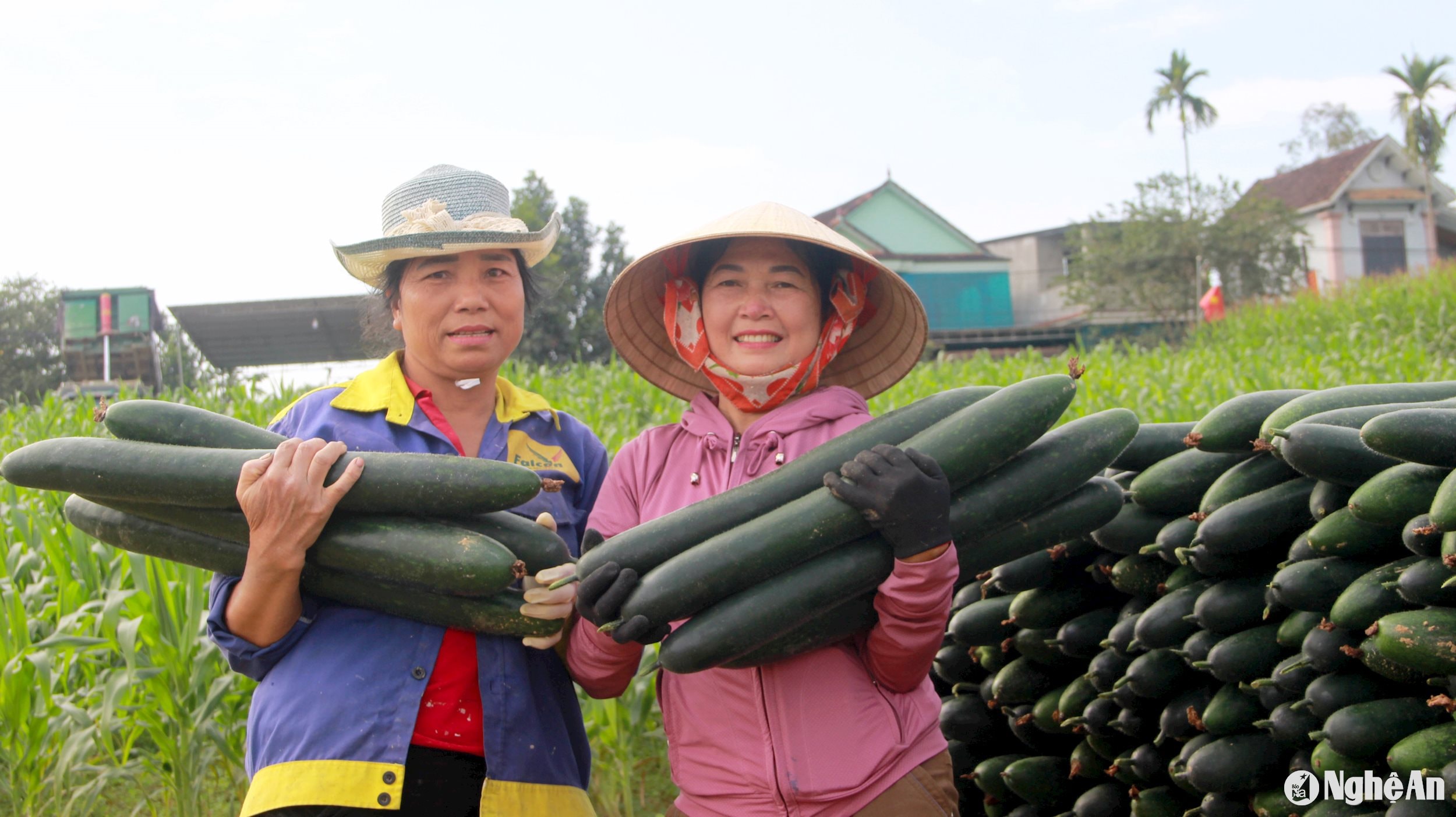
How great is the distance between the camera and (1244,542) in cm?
285

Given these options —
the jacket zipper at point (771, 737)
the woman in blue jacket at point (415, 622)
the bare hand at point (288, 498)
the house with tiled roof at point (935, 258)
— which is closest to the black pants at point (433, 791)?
the woman in blue jacket at point (415, 622)

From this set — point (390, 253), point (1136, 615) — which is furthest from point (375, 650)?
point (1136, 615)

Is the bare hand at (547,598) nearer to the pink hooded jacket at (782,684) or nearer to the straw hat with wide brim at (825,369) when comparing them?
the pink hooded jacket at (782,684)

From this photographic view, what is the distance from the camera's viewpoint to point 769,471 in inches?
109

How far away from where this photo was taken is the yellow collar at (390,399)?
9.46 ft

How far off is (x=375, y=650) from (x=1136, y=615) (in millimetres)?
2278

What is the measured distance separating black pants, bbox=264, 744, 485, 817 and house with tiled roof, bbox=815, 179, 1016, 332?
35.7 meters

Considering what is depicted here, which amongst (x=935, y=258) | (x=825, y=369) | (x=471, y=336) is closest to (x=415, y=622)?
(x=471, y=336)

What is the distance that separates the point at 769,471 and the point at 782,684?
0.56 metres

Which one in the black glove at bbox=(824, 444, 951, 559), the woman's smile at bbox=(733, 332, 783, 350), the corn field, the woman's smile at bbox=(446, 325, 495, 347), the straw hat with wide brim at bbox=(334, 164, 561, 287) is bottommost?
the corn field

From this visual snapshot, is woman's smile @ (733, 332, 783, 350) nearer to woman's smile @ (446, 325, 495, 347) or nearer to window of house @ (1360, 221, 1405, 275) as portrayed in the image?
woman's smile @ (446, 325, 495, 347)

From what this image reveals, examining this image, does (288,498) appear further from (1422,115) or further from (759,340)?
(1422,115)

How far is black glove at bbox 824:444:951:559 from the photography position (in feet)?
7.50

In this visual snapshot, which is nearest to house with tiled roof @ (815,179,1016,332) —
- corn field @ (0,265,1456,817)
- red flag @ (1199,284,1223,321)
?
red flag @ (1199,284,1223,321)
